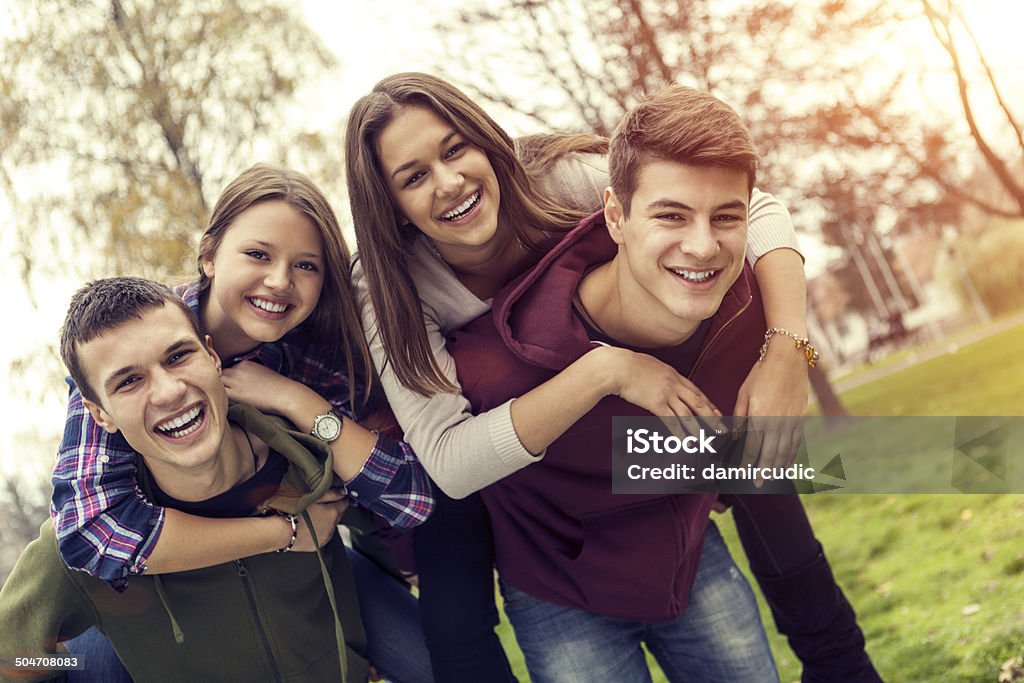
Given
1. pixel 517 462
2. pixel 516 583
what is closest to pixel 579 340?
pixel 517 462

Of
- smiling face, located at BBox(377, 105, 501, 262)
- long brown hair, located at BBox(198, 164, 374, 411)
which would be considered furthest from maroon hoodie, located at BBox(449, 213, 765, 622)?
long brown hair, located at BBox(198, 164, 374, 411)

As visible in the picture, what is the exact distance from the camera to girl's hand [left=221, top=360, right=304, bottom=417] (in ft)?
9.68

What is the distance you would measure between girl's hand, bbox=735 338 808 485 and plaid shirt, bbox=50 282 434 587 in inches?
42.9

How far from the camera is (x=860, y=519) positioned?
7395 millimetres

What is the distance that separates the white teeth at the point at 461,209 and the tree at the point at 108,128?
5811 mm

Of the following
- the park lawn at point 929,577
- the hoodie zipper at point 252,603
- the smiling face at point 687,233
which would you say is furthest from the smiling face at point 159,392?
the park lawn at point 929,577

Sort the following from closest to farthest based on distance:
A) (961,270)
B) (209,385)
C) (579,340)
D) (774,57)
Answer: (579,340) < (209,385) < (774,57) < (961,270)

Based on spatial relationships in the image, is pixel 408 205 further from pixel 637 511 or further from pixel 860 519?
pixel 860 519

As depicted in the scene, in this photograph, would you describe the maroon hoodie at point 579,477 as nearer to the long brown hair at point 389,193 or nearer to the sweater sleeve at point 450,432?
the sweater sleeve at point 450,432

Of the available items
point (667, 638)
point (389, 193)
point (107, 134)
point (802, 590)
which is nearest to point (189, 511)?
point (389, 193)

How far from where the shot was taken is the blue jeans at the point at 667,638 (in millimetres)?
2986

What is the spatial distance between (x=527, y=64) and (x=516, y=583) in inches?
240

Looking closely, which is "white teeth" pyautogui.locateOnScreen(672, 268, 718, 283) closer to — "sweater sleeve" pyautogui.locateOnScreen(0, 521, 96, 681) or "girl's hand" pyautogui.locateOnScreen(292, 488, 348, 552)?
"girl's hand" pyautogui.locateOnScreen(292, 488, 348, 552)

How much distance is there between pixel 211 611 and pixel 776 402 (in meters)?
1.87
